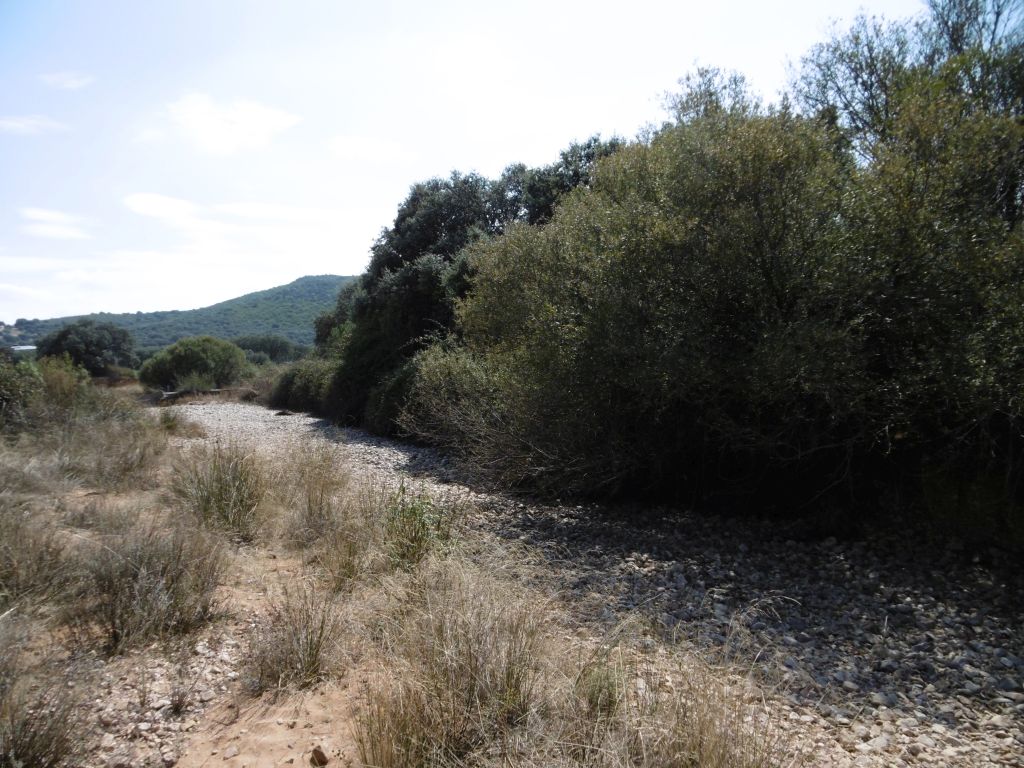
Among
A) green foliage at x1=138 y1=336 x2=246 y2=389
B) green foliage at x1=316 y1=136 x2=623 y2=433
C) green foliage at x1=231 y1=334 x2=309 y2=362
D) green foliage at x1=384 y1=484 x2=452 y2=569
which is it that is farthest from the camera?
green foliage at x1=231 y1=334 x2=309 y2=362

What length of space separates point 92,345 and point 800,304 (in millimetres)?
35980

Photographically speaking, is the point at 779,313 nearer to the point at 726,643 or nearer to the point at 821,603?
the point at 821,603

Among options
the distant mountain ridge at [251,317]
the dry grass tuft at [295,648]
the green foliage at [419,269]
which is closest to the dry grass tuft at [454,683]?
the dry grass tuft at [295,648]

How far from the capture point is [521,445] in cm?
861

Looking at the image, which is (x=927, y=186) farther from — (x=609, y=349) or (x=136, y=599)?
(x=136, y=599)

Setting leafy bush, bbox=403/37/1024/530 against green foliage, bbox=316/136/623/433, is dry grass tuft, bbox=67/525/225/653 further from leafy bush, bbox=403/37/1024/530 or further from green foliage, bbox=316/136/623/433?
green foliage, bbox=316/136/623/433

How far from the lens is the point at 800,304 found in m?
5.89

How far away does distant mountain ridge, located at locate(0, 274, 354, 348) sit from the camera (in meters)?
65.2

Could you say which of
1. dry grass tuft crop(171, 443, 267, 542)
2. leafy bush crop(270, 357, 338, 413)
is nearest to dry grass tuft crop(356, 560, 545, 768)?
dry grass tuft crop(171, 443, 267, 542)

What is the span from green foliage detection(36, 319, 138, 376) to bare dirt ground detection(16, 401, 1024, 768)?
28959mm

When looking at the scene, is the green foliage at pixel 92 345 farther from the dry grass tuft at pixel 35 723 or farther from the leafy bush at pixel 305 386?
the dry grass tuft at pixel 35 723

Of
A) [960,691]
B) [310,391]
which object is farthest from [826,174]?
[310,391]

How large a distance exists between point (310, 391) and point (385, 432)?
27.7ft

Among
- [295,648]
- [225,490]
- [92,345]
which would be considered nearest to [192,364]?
[92,345]
